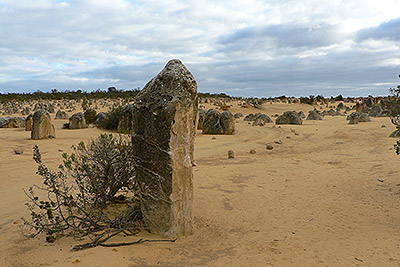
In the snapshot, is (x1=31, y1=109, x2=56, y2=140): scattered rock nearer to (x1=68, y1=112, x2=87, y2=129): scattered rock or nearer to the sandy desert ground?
the sandy desert ground

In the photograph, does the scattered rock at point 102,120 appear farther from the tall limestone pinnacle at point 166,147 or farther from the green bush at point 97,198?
the tall limestone pinnacle at point 166,147

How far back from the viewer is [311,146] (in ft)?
45.0

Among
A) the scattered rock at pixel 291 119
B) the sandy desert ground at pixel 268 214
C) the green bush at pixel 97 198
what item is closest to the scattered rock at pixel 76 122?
the sandy desert ground at pixel 268 214

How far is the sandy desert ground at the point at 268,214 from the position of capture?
4152 mm

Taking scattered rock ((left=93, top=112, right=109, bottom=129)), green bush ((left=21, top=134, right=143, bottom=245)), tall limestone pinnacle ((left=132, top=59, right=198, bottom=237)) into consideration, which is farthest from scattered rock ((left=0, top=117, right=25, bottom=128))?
tall limestone pinnacle ((left=132, top=59, right=198, bottom=237))

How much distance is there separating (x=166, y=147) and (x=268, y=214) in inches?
98.9

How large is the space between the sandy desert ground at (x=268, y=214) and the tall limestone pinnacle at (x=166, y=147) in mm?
402

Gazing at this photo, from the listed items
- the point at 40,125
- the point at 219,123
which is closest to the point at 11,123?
the point at 40,125

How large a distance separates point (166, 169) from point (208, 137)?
12.1m

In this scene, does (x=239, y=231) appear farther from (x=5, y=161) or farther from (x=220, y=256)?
(x=5, y=161)

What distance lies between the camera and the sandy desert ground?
4.15 m

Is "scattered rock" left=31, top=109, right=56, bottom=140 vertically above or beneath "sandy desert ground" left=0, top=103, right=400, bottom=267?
above

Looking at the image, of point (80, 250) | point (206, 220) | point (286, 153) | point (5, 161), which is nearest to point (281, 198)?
point (206, 220)

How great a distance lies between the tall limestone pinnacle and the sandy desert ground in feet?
1.32
